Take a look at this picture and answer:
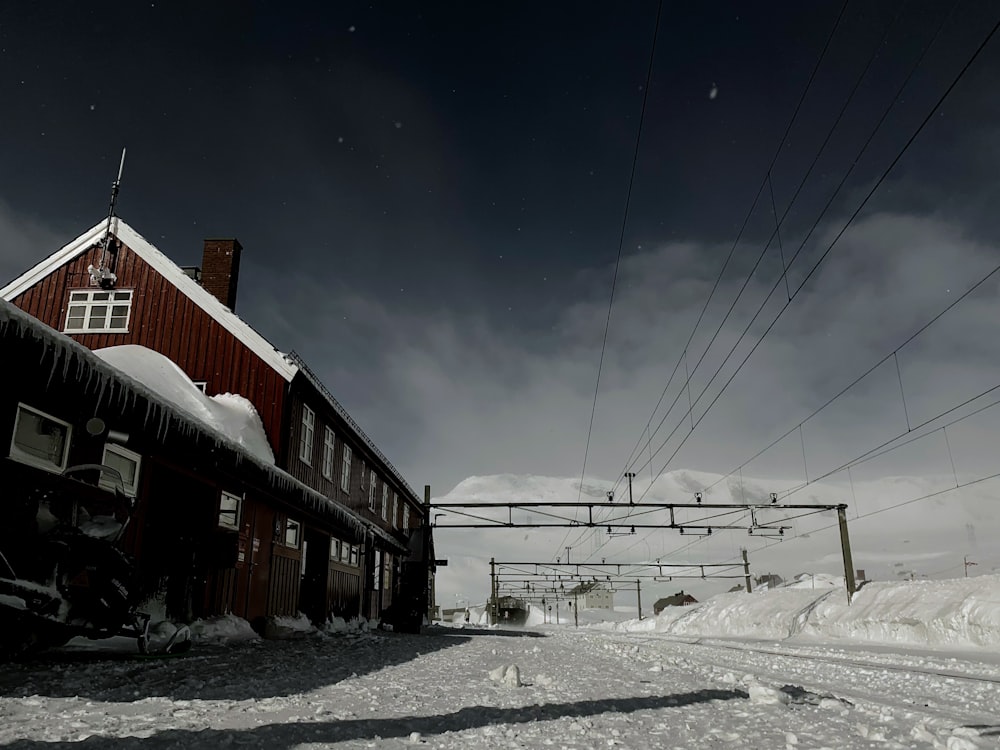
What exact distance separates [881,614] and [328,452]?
18150mm

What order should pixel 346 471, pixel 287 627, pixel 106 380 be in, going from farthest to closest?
pixel 346 471
pixel 287 627
pixel 106 380

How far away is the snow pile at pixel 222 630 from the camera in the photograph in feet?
40.2

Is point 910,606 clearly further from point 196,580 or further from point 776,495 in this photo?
point 196,580

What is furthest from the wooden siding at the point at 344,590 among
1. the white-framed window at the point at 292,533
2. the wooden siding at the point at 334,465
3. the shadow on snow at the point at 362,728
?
the shadow on snow at the point at 362,728

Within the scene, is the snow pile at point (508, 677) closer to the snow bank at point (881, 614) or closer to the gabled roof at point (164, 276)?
the gabled roof at point (164, 276)

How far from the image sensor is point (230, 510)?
14383mm

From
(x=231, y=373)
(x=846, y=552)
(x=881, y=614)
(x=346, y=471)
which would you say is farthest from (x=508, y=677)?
(x=846, y=552)

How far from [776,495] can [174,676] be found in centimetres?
2547

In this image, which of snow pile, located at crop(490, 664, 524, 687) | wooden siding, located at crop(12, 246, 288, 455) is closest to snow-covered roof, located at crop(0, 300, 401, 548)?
wooden siding, located at crop(12, 246, 288, 455)

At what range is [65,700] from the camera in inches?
196

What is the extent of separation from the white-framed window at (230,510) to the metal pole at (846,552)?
72.0 feet

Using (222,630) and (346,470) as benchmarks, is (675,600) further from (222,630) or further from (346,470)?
(222,630)

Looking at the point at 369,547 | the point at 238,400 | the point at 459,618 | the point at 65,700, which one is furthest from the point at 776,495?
the point at 459,618

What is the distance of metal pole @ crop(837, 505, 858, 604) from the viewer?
2581cm
